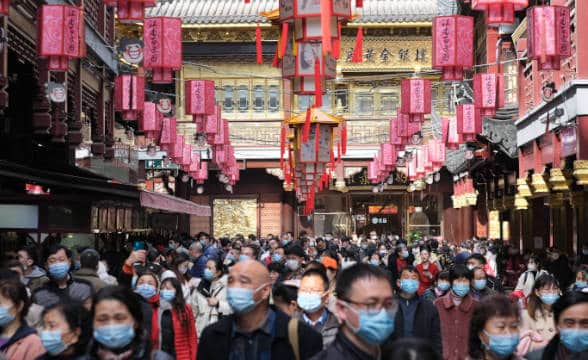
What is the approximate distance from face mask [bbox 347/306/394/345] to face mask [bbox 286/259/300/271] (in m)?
8.56

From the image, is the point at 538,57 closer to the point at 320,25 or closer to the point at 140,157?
the point at 320,25

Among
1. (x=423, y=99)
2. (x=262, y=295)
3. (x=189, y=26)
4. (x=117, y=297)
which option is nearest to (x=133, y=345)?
(x=117, y=297)

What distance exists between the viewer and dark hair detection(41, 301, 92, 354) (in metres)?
5.84

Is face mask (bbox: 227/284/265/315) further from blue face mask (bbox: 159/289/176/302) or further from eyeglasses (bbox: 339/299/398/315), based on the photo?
blue face mask (bbox: 159/289/176/302)

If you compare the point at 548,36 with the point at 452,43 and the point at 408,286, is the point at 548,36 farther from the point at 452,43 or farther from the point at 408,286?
the point at 408,286

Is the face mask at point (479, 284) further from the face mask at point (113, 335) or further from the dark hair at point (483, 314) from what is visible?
the face mask at point (113, 335)

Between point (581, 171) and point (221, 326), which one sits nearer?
point (221, 326)

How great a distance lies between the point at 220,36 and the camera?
148 feet

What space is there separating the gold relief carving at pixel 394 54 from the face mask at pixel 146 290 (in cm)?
3620

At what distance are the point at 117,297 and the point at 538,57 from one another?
12720 mm

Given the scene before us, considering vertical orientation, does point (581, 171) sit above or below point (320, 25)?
below

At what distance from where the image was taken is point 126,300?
5469mm

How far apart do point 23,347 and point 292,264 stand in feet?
23.5

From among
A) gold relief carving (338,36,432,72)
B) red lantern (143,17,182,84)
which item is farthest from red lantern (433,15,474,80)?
gold relief carving (338,36,432,72)
